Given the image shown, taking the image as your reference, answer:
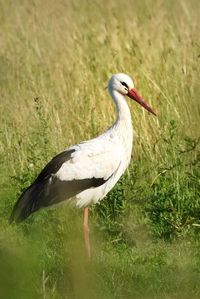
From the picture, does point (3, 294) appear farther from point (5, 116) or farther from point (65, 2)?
point (65, 2)

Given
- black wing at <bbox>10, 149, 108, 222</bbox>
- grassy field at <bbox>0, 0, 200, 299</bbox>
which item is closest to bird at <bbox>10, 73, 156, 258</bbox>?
black wing at <bbox>10, 149, 108, 222</bbox>

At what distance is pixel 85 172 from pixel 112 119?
5.55ft

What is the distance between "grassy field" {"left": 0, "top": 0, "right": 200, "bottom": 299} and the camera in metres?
3.81

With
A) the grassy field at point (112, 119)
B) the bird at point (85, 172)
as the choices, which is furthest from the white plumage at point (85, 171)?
the grassy field at point (112, 119)

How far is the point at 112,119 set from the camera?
6.29 meters

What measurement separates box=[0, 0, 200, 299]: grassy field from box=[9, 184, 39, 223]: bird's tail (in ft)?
0.19

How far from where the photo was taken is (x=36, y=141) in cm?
570

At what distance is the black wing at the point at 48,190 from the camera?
4203 millimetres

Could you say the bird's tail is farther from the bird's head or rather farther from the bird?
the bird's head

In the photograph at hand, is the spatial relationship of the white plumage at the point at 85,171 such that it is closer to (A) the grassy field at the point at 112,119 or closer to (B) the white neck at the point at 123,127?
(B) the white neck at the point at 123,127

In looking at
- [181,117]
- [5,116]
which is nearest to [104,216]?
[181,117]

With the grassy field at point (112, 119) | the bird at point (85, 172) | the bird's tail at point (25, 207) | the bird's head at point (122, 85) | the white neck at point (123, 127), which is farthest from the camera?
the bird's head at point (122, 85)

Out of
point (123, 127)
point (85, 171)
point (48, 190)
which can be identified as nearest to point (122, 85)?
point (123, 127)

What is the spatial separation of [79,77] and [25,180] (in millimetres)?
1861
